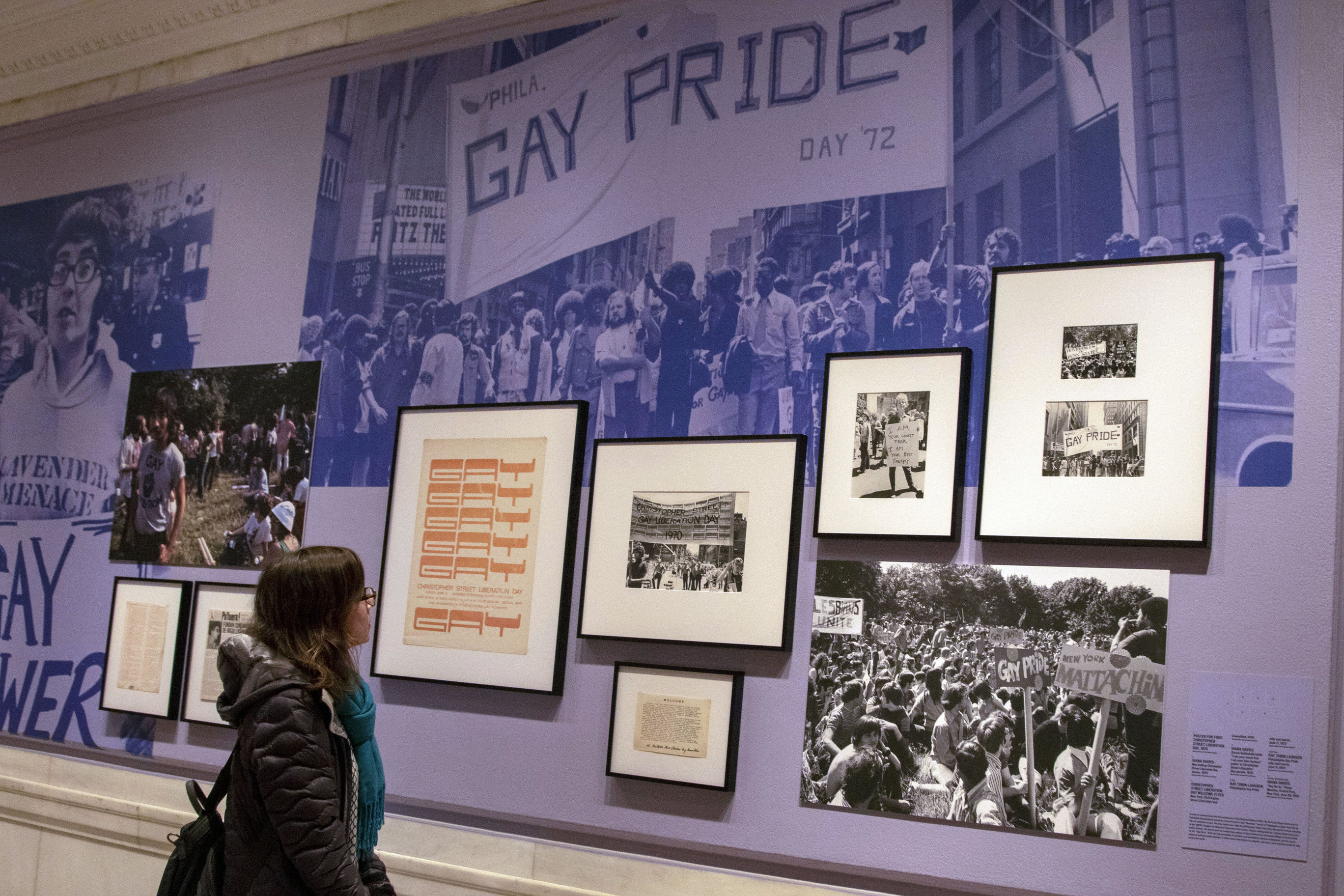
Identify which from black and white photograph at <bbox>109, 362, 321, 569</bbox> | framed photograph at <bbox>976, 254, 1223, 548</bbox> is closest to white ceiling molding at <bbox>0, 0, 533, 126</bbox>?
black and white photograph at <bbox>109, 362, 321, 569</bbox>

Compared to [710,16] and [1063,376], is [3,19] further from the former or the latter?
[1063,376]

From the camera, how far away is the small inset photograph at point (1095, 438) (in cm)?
345

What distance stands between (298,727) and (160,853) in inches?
114

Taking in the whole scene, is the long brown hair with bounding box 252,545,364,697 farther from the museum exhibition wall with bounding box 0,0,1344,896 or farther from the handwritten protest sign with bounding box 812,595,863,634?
the handwritten protest sign with bounding box 812,595,863,634

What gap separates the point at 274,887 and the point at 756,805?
1.62 meters

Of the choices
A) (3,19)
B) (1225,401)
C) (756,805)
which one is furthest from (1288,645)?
(3,19)

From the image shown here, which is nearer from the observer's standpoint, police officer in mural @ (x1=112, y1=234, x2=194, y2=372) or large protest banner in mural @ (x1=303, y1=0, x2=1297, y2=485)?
large protest banner in mural @ (x1=303, y1=0, x2=1297, y2=485)

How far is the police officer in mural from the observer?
5695 mm

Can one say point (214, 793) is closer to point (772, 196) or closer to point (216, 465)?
point (216, 465)

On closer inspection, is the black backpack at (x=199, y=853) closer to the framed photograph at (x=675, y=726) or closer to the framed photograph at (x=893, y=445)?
the framed photograph at (x=675, y=726)

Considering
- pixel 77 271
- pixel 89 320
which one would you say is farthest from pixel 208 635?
pixel 77 271

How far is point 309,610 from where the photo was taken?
117 inches

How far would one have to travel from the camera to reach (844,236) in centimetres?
408

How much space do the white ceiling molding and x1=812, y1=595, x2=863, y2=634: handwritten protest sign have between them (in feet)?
9.65
